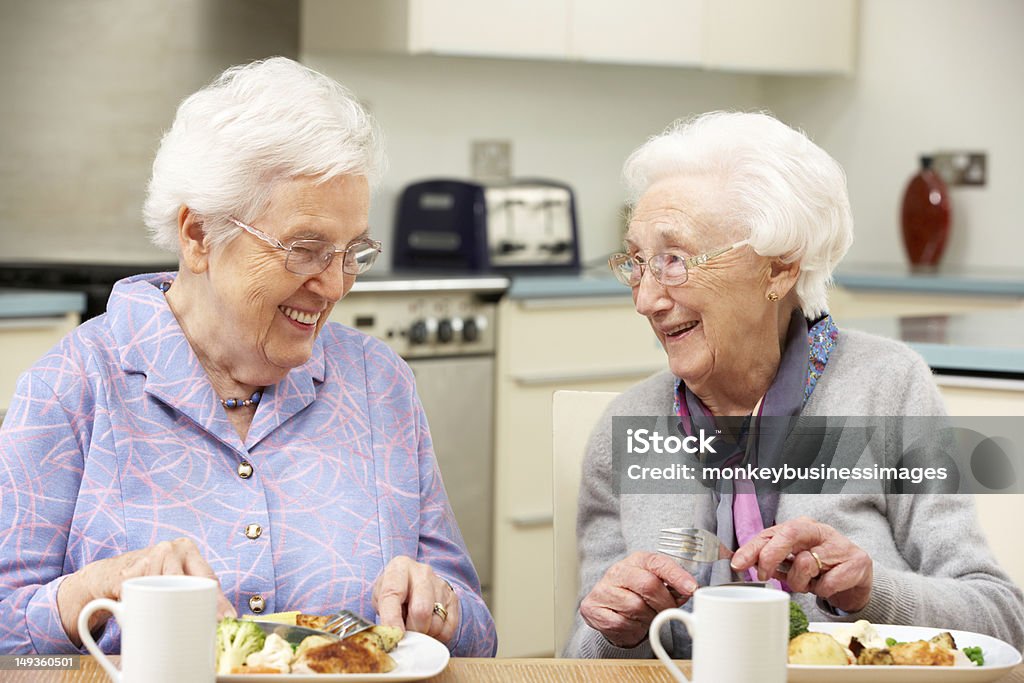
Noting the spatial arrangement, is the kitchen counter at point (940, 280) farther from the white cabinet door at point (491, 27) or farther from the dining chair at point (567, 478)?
the dining chair at point (567, 478)

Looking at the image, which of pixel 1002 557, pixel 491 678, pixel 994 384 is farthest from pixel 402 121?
pixel 491 678

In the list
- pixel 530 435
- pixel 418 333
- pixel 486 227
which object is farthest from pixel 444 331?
pixel 486 227

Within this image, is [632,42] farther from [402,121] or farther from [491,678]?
[491,678]

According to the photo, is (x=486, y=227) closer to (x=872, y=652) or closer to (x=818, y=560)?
(x=818, y=560)

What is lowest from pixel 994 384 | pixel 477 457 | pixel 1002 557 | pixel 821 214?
pixel 477 457

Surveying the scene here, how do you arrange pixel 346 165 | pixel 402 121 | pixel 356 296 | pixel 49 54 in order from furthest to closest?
pixel 402 121 → pixel 49 54 → pixel 356 296 → pixel 346 165

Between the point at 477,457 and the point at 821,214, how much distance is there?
7.00ft

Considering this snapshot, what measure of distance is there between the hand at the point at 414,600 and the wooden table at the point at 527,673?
0.50 feet

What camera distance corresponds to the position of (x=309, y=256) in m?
1.51

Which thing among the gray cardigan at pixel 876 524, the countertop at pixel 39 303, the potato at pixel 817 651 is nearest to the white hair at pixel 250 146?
the gray cardigan at pixel 876 524

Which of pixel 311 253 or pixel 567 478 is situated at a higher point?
pixel 311 253

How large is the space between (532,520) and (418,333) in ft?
2.16

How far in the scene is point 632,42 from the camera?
4.30 meters

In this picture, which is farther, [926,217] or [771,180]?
[926,217]
